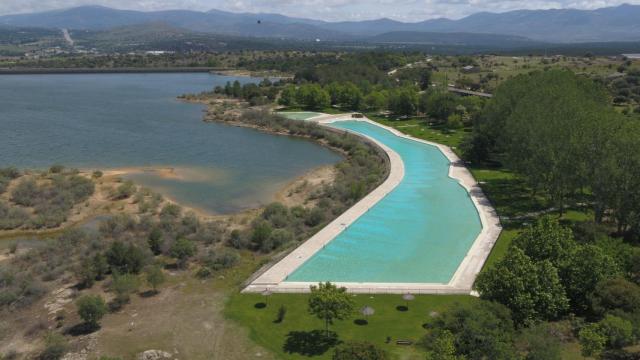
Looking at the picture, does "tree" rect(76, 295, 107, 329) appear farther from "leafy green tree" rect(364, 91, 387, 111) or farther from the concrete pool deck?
"leafy green tree" rect(364, 91, 387, 111)

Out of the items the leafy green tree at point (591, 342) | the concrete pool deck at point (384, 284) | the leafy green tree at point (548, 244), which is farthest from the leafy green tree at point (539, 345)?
the concrete pool deck at point (384, 284)

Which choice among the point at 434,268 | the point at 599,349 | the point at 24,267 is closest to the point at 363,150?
the point at 434,268

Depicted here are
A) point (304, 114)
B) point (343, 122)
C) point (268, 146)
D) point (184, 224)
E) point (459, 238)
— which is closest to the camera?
point (459, 238)

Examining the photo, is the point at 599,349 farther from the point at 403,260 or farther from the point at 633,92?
the point at 633,92

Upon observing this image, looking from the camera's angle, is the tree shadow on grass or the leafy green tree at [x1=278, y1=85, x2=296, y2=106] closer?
the tree shadow on grass

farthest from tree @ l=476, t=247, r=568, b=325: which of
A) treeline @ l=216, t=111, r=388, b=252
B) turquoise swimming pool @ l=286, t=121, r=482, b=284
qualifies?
treeline @ l=216, t=111, r=388, b=252

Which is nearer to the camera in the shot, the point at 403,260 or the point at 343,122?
the point at 403,260
